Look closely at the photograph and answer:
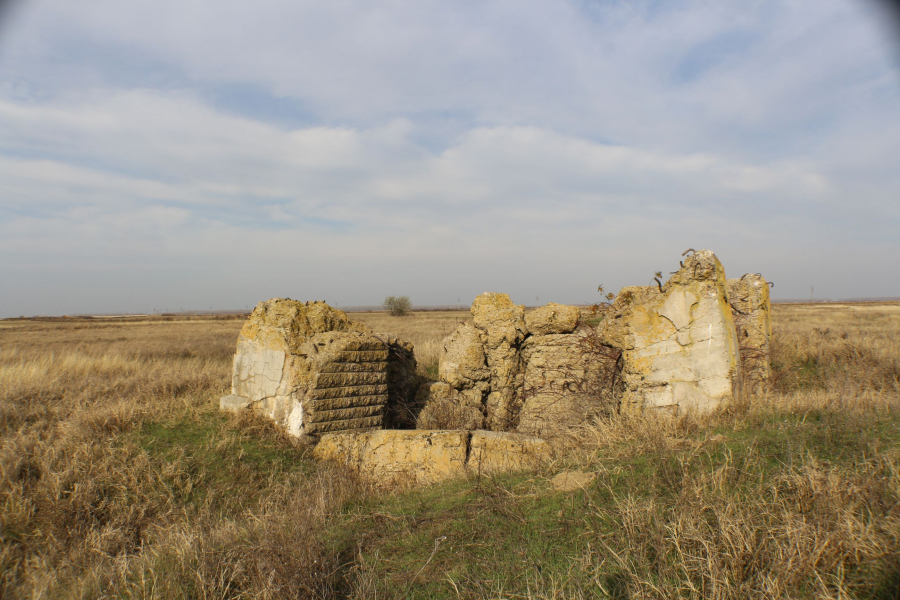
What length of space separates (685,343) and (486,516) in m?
3.11

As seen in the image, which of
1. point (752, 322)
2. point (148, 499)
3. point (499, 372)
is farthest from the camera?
point (499, 372)

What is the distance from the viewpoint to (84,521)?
178 inches

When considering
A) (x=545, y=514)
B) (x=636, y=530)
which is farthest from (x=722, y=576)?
(x=545, y=514)

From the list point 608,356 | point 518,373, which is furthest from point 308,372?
point 608,356

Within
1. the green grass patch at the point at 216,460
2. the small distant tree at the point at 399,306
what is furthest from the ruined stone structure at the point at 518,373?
the small distant tree at the point at 399,306

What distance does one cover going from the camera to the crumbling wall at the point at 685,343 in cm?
503

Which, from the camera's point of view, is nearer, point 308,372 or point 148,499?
point 148,499

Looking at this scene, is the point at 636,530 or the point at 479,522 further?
the point at 479,522

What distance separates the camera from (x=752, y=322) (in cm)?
670

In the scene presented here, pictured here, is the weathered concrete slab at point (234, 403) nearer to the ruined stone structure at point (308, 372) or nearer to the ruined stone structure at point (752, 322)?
the ruined stone structure at point (308, 372)

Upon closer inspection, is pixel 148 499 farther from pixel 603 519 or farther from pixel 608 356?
pixel 608 356

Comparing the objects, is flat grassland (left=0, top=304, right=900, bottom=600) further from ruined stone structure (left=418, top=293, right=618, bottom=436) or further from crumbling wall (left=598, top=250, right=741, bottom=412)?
ruined stone structure (left=418, top=293, right=618, bottom=436)

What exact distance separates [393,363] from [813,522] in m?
5.77

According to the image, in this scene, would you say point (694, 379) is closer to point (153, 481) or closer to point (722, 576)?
point (722, 576)
